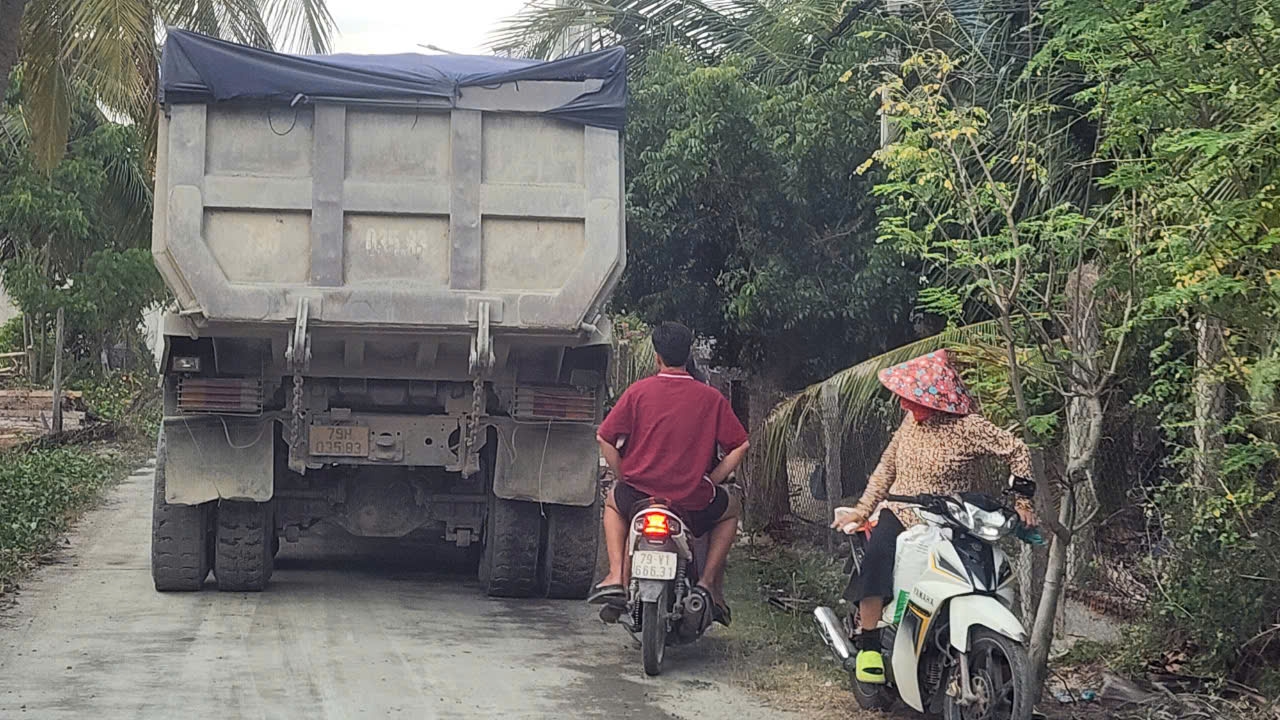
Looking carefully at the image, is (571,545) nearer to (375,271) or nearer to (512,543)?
(512,543)

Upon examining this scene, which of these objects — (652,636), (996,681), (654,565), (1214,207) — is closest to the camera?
(1214,207)

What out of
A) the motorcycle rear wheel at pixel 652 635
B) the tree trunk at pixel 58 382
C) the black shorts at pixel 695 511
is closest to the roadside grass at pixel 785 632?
the motorcycle rear wheel at pixel 652 635

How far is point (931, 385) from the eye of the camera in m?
6.43

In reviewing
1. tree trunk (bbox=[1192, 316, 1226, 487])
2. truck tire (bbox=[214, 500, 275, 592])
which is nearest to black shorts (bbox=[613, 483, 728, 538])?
tree trunk (bbox=[1192, 316, 1226, 487])

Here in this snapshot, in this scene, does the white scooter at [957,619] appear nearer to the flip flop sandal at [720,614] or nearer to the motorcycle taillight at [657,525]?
the motorcycle taillight at [657,525]

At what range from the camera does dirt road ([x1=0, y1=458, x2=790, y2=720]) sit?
665 centimetres

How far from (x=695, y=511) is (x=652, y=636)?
2.52 feet

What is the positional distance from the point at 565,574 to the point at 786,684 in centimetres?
253

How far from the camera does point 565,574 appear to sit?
9.62 m

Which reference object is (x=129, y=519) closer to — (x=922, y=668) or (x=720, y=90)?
(x=720, y=90)

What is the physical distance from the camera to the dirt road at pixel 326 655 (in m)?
6.65

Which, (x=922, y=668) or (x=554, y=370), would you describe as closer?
(x=922, y=668)

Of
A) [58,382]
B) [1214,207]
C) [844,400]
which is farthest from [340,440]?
[58,382]

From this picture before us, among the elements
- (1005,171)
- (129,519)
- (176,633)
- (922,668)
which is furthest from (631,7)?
(922,668)
